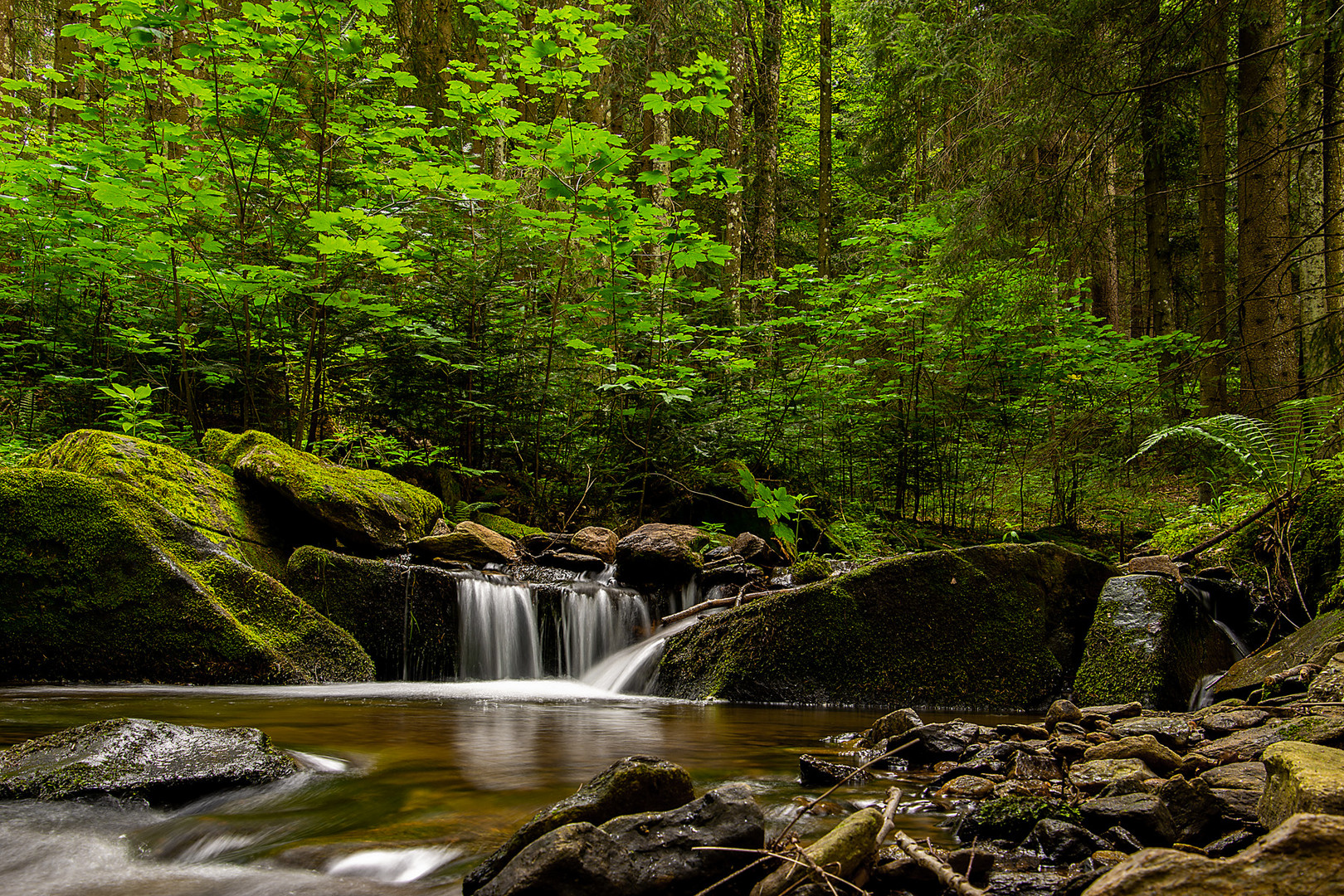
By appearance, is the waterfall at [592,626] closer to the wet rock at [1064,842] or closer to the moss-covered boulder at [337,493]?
the moss-covered boulder at [337,493]

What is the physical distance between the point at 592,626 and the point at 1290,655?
5.59 metres

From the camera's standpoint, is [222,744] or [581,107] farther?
[581,107]

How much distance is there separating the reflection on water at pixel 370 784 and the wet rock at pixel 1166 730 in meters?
1.07

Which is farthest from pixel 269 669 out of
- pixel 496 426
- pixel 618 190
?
pixel 618 190

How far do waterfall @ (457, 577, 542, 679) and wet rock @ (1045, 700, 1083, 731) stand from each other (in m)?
5.00

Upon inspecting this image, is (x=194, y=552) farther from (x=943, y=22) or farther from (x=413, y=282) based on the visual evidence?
(x=943, y=22)

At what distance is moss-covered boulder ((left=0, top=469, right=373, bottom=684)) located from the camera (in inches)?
215

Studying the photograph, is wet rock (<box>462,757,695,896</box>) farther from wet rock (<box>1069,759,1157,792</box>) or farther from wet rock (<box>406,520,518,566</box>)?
wet rock (<box>406,520,518,566</box>)

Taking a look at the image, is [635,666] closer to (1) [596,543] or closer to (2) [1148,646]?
(1) [596,543]

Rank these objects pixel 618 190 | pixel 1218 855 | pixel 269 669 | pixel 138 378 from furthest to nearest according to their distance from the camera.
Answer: pixel 138 378 → pixel 618 190 → pixel 269 669 → pixel 1218 855

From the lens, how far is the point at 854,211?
2214cm

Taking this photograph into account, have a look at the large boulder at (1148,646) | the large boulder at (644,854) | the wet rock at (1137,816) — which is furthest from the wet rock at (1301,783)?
the large boulder at (1148,646)

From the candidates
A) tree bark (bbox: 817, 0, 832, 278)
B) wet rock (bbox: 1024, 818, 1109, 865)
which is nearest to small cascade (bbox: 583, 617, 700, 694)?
wet rock (bbox: 1024, 818, 1109, 865)

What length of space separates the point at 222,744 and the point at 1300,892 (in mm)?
3756
